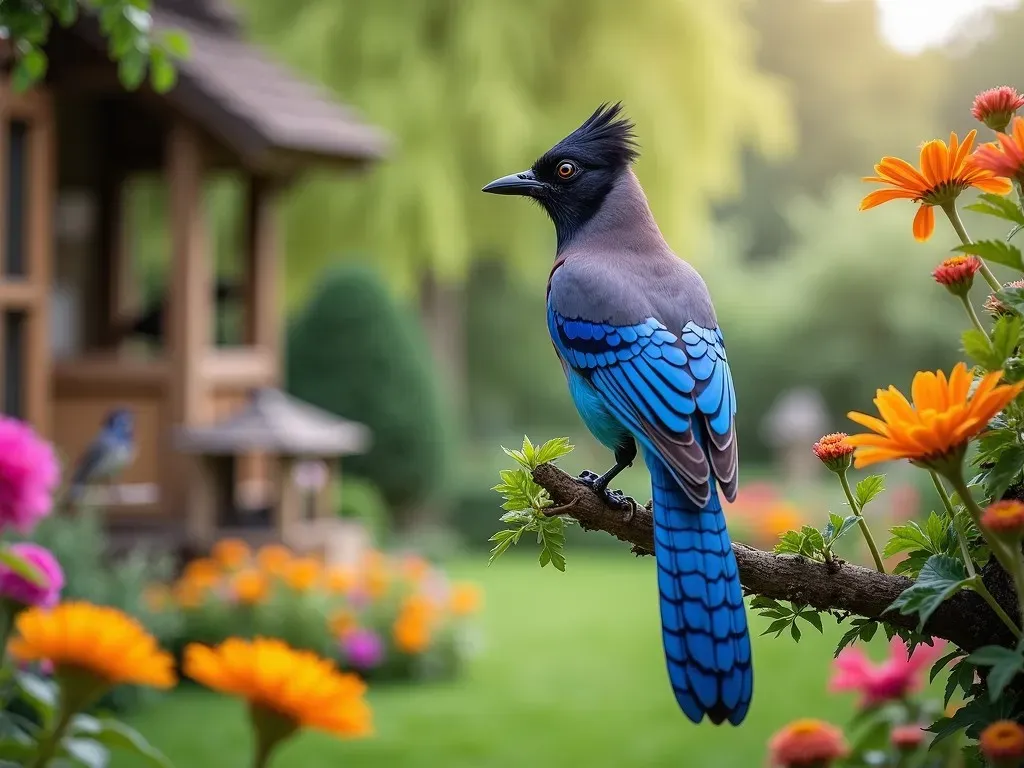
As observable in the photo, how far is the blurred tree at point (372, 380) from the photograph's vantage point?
12.8 metres

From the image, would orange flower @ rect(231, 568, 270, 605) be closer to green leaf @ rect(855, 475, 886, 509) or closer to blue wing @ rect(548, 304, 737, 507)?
blue wing @ rect(548, 304, 737, 507)

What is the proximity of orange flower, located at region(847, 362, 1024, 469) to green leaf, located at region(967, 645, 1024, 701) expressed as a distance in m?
0.19

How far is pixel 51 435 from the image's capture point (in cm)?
745

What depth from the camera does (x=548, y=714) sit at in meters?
6.72

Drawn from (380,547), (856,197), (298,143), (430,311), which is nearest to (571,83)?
(430,311)

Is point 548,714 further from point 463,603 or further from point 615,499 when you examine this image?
point 615,499

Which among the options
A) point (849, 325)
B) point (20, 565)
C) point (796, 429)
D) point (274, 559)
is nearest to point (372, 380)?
point (274, 559)

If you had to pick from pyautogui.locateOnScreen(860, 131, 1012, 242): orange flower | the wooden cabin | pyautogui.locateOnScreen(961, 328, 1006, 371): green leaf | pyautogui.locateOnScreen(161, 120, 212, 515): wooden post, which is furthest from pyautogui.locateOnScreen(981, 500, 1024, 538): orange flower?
pyautogui.locateOnScreen(161, 120, 212, 515): wooden post

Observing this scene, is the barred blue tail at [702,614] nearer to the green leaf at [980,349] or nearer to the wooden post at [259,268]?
the green leaf at [980,349]

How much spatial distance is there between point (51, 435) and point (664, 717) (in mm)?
3856

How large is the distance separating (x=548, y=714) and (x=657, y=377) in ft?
16.9

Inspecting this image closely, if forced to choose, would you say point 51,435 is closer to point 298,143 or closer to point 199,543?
point 199,543

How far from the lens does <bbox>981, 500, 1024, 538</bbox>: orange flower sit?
1194mm

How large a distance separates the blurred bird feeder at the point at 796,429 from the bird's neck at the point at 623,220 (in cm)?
1455
